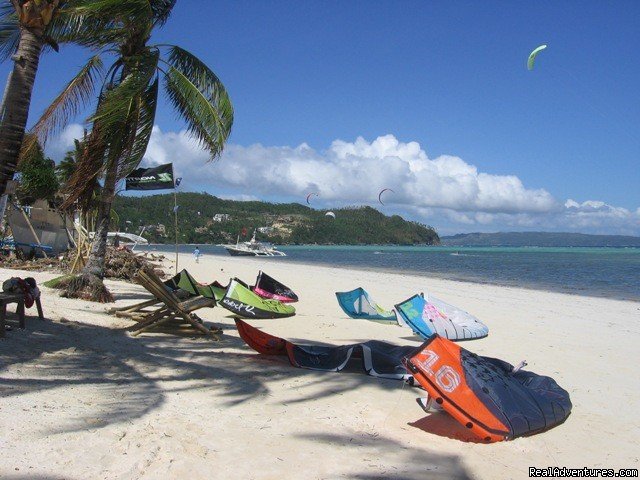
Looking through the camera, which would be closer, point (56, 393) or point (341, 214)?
point (56, 393)

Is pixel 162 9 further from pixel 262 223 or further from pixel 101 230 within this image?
pixel 262 223

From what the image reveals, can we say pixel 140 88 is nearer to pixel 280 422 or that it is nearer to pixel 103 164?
pixel 103 164

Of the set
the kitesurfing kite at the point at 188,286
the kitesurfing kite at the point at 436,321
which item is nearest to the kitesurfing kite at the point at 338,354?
the kitesurfing kite at the point at 436,321

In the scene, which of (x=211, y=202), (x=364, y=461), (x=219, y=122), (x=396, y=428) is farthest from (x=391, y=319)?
(x=211, y=202)

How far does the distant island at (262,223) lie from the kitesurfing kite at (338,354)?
80579 mm

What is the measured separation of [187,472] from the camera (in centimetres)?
306

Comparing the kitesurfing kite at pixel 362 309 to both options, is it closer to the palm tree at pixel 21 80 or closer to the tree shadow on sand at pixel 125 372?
the tree shadow on sand at pixel 125 372

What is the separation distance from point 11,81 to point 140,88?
9.09 ft

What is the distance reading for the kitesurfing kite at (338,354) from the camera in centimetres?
532

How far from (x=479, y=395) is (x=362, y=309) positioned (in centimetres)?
606

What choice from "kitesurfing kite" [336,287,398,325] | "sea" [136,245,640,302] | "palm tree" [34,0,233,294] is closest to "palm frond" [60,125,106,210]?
"palm tree" [34,0,233,294]

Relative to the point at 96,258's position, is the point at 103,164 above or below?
above

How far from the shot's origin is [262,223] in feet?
405

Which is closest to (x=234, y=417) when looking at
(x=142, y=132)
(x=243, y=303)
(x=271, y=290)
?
(x=243, y=303)
